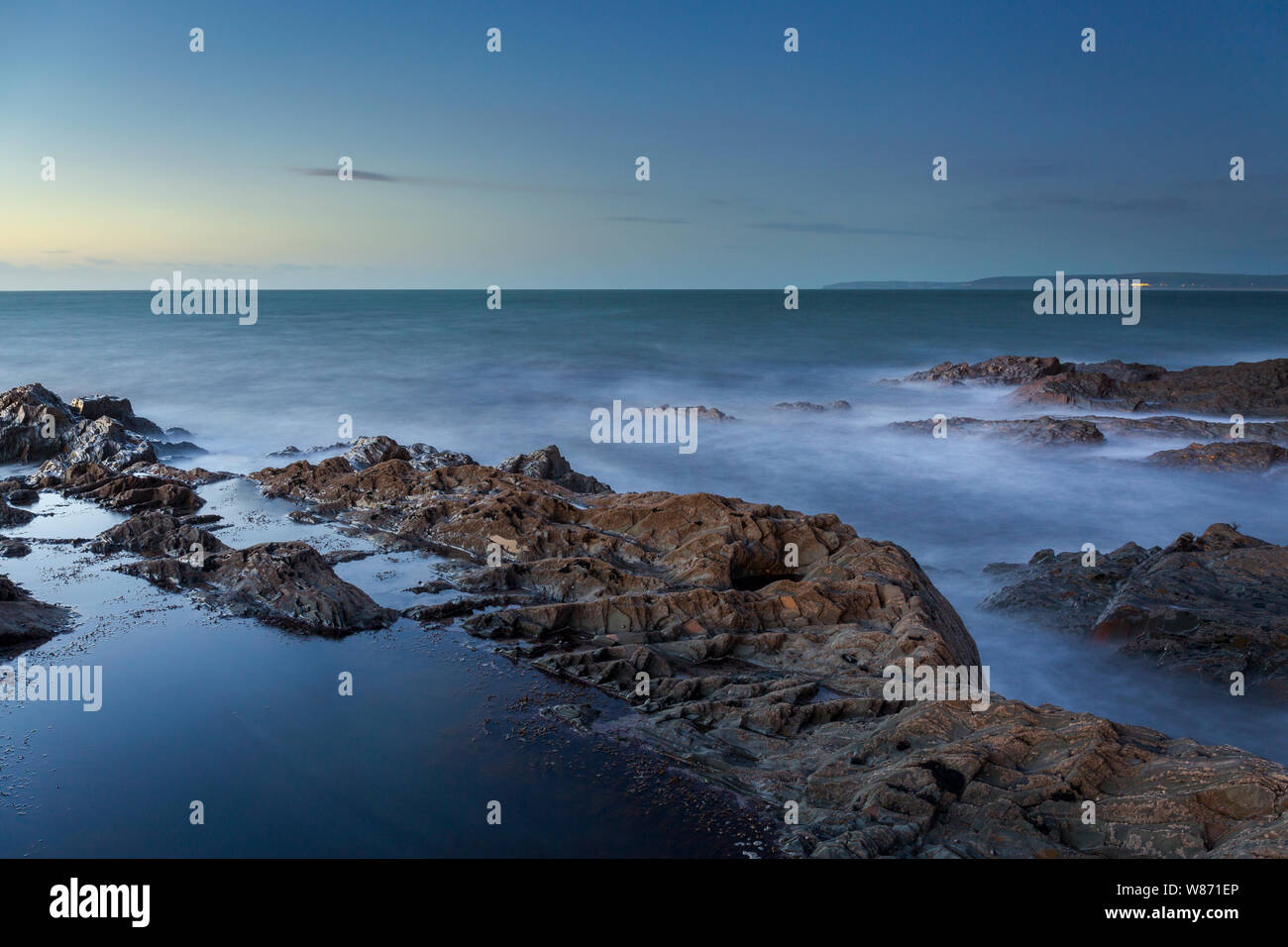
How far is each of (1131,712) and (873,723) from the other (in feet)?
11.6

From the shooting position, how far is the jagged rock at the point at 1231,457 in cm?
1791

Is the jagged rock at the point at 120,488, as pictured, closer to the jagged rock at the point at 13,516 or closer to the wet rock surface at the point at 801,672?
the jagged rock at the point at 13,516

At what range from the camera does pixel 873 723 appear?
6941 mm

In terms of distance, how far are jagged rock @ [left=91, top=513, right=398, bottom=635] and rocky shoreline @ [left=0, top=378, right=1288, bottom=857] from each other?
0.09 ft

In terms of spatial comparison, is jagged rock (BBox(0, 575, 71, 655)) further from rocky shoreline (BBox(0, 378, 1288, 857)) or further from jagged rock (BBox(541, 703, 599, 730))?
jagged rock (BBox(541, 703, 599, 730))

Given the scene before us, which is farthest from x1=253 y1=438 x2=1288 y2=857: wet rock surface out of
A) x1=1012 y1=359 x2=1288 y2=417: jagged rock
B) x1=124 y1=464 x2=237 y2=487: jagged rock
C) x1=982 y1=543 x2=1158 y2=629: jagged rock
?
x1=1012 y1=359 x2=1288 y2=417: jagged rock

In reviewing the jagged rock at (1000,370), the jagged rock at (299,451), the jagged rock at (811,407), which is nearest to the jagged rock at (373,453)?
the jagged rock at (299,451)

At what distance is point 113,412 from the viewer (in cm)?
1884

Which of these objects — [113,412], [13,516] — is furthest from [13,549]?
[113,412]

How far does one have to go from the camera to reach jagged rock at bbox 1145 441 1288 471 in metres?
17.9

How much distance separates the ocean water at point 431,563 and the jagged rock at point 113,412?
1393mm

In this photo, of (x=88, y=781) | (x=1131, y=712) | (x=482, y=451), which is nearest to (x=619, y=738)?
(x=88, y=781)

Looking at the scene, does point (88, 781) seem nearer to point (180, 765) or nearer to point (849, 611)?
point (180, 765)

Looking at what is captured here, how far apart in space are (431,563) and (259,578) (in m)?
2.00
